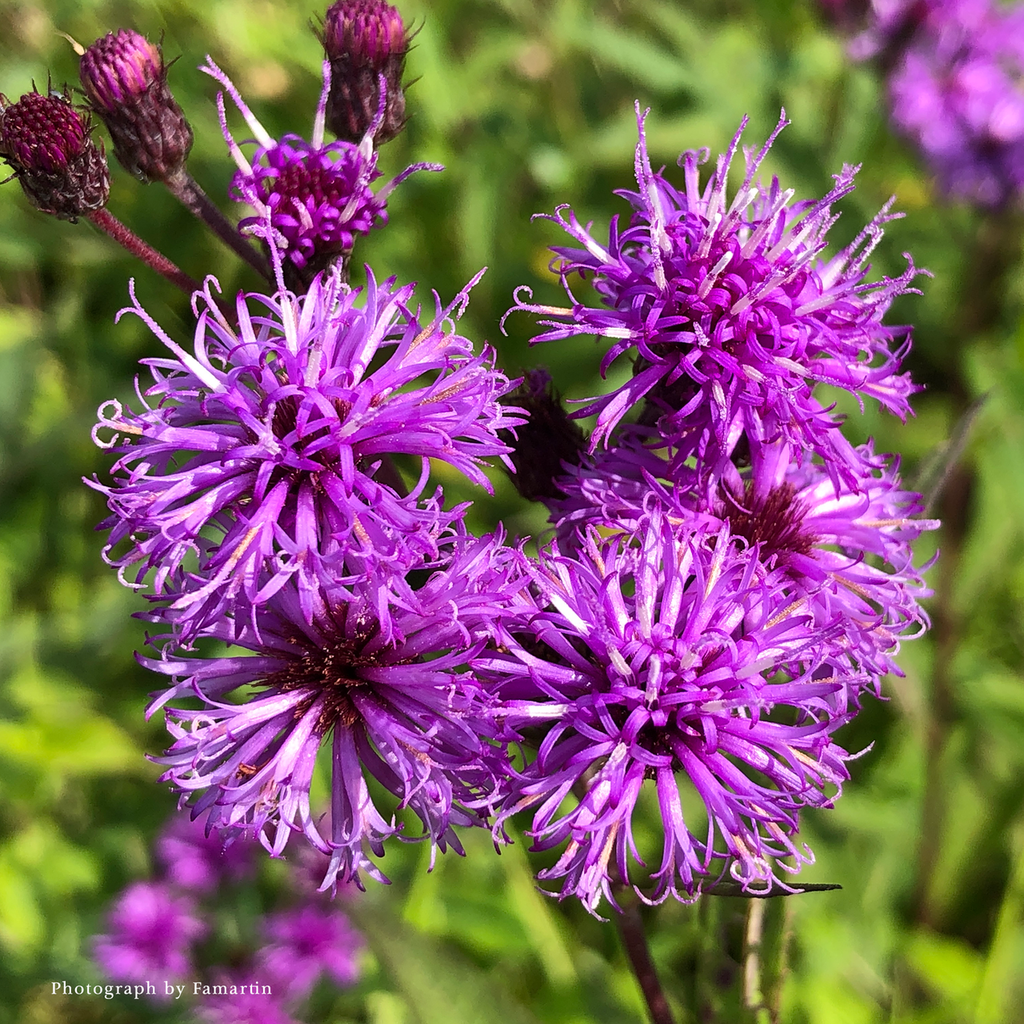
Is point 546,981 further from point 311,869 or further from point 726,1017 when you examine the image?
point 726,1017

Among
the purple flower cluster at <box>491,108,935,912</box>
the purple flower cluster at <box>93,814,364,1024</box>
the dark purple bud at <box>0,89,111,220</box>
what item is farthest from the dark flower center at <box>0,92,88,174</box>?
the purple flower cluster at <box>93,814,364,1024</box>

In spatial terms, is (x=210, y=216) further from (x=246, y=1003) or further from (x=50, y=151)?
(x=246, y=1003)

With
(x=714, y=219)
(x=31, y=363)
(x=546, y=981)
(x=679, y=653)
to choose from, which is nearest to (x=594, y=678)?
(x=679, y=653)

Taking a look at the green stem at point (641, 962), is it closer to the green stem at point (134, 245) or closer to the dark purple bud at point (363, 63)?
the green stem at point (134, 245)

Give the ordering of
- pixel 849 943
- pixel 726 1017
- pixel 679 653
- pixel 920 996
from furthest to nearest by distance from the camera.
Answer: pixel 920 996, pixel 849 943, pixel 726 1017, pixel 679 653

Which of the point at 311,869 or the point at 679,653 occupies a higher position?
the point at 679,653

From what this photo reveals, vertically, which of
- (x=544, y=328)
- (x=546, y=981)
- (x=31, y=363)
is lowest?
(x=546, y=981)

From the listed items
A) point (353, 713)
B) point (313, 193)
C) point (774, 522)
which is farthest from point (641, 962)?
point (313, 193)
